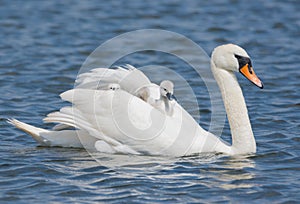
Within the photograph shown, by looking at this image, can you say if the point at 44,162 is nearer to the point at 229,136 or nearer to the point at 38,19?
the point at 229,136

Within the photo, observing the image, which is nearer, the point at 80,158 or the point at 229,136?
the point at 80,158

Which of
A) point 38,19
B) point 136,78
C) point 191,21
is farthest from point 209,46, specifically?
point 136,78

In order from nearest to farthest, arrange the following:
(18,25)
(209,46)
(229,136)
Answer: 1. (229,136)
2. (209,46)
3. (18,25)

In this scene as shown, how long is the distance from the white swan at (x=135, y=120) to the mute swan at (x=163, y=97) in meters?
0.06

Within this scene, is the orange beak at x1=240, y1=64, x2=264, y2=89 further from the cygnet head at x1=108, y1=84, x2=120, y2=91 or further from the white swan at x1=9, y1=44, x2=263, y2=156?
the cygnet head at x1=108, y1=84, x2=120, y2=91

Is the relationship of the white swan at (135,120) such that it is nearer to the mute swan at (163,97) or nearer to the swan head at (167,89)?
the mute swan at (163,97)

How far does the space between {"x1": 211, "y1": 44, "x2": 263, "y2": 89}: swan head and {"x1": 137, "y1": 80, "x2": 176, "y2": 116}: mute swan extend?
25.8 inches

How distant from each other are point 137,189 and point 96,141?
1.25 m

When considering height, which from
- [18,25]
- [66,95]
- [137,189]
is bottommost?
[137,189]

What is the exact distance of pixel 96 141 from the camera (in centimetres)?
859

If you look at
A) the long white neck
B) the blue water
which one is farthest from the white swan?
the blue water

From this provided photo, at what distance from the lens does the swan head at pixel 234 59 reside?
8.56m

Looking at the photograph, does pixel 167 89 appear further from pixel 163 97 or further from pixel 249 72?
pixel 249 72

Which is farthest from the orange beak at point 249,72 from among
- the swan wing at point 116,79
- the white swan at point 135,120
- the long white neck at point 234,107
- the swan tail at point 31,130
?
the swan tail at point 31,130
